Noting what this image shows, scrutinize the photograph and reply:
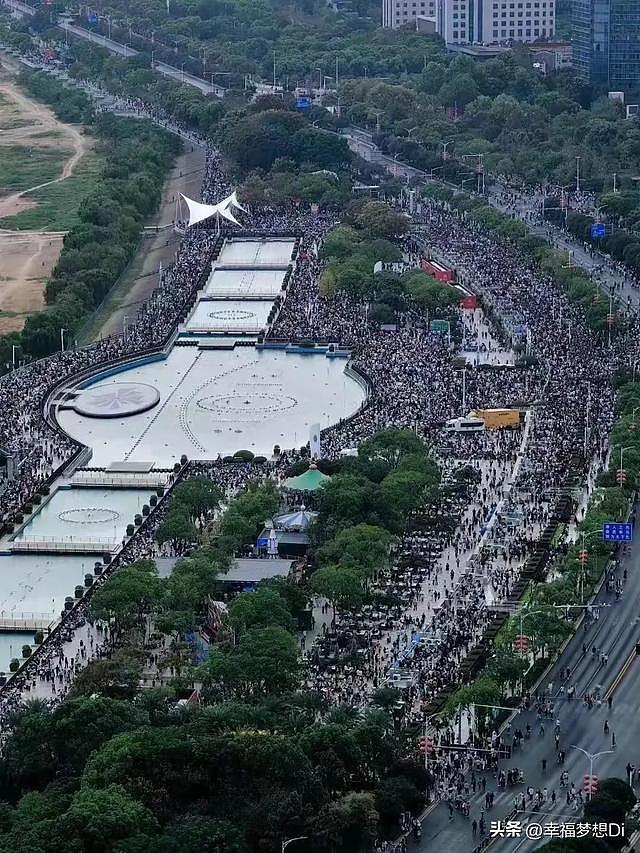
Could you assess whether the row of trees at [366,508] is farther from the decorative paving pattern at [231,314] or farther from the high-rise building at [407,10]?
the high-rise building at [407,10]

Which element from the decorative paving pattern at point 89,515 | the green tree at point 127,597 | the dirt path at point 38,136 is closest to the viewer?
the green tree at point 127,597

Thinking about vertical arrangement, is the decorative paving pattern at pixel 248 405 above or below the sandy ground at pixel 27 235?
above

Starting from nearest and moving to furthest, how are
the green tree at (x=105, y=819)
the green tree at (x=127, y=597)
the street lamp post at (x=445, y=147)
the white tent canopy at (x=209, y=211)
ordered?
the green tree at (x=105, y=819)
the green tree at (x=127, y=597)
the white tent canopy at (x=209, y=211)
the street lamp post at (x=445, y=147)

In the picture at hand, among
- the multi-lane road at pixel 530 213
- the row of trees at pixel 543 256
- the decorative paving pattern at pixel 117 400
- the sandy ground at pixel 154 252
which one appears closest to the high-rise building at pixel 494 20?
the multi-lane road at pixel 530 213

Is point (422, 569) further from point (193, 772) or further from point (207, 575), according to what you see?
point (193, 772)

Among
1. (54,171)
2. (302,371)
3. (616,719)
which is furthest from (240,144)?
(616,719)

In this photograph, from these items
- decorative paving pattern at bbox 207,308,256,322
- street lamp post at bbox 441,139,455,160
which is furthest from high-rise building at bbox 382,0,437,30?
decorative paving pattern at bbox 207,308,256,322
